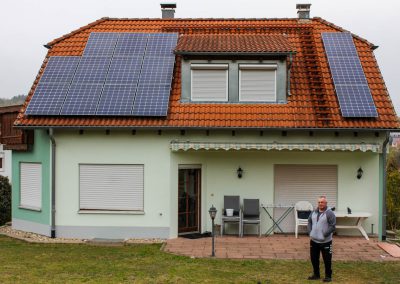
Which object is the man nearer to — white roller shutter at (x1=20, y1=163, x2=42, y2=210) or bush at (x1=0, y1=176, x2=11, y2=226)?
white roller shutter at (x1=20, y1=163, x2=42, y2=210)

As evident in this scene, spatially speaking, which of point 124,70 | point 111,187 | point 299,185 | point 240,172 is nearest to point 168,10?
point 124,70

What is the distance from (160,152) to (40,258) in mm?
5712

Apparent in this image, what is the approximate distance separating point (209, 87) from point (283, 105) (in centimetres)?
303

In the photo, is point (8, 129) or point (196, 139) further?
point (8, 129)

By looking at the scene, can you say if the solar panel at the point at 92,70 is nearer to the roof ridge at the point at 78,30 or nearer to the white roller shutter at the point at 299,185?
the roof ridge at the point at 78,30

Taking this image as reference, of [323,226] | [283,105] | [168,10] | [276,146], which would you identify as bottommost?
[323,226]

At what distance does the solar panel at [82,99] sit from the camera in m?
17.7

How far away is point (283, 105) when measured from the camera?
18438 mm

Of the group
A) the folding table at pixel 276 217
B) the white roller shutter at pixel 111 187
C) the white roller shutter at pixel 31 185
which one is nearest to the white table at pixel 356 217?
the folding table at pixel 276 217

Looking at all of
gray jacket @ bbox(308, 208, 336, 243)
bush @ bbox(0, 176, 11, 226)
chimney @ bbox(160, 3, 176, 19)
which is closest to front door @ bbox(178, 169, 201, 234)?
gray jacket @ bbox(308, 208, 336, 243)

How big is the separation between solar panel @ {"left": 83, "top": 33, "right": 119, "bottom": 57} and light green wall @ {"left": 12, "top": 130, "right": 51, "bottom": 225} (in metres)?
4.26

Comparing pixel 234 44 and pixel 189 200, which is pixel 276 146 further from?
pixel 234 44

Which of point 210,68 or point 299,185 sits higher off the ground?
point 210,68

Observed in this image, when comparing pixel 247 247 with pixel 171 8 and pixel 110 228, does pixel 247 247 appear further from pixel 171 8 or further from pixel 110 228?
pixel 171 8
